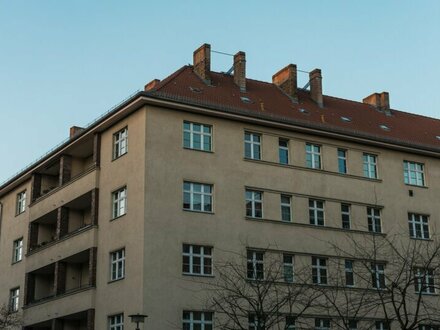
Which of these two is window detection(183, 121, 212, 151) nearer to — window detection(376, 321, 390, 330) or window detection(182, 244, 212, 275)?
window detection(182, 244, 212, 275)

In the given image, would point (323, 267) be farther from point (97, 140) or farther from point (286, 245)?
point (97, 140)

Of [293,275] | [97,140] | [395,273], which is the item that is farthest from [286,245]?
[97,140]

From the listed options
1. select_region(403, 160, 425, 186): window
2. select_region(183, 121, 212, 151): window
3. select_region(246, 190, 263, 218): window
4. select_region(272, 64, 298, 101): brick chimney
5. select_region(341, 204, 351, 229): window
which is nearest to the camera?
select_region(183, 121, 212, 151): window

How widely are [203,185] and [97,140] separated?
6.33 meters

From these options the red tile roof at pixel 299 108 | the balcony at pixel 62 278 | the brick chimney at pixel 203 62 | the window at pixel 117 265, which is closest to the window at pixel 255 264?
the window at pixel 117 265

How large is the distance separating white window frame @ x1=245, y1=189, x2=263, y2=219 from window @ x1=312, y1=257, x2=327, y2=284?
137 inches

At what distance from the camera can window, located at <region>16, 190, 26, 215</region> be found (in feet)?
147

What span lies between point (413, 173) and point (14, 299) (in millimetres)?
22865

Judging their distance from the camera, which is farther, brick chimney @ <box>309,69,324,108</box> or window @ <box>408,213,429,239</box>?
brick chimney @ <box>309,69,324,108</box>

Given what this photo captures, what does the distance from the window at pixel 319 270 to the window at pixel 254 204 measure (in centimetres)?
348

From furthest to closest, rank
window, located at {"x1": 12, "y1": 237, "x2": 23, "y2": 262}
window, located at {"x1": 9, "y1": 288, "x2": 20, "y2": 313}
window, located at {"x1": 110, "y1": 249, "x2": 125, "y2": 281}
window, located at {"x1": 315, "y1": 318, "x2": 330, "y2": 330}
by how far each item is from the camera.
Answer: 1. window, located at {"x1": 12, "y1": 237, "x2": 23, "y2": 262}
2. window, located at {"x1": 9, "y1": 288, "x2": 20, "y2": 313}
3. window, located at {"x1": 315, "y1": 318, "x2": 330, "y2": 330}
4. window, located at {"x1": 110, "y1": 249, "x2": 125, "y2": 281}

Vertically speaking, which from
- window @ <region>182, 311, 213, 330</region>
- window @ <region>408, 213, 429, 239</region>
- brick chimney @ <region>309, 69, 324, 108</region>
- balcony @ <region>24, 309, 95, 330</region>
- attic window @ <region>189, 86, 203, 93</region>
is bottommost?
window @ <region>182, 311, 213, 330</region>

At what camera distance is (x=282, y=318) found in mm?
32438

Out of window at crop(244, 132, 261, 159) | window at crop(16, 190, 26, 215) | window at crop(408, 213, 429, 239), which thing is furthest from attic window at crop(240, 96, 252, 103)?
window at crop(16, 190, 26, 215)
